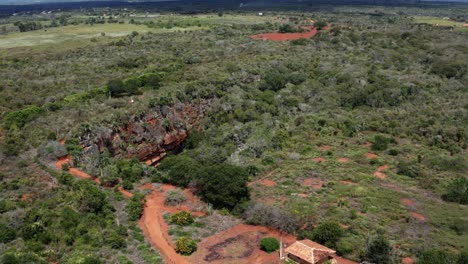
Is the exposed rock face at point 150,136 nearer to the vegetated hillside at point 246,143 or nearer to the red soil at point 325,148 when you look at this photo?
the vegetated hillside at point 246,143

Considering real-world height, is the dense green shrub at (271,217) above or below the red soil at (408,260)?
above

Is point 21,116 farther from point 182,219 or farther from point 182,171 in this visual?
point 182,219

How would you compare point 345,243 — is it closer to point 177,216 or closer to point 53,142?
point 177,216

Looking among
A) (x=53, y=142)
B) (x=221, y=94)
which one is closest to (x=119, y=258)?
(x=53, y=142)

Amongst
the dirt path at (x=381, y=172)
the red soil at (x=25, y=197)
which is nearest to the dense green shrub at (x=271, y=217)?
the dirt path at (x=381, y=172)

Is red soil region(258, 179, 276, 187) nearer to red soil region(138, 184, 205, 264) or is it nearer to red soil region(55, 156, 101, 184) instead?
red soil region(138, 184, 205, 264)

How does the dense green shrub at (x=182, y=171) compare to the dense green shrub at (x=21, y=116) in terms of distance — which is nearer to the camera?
the dense green shrub at (x=182, y=171)

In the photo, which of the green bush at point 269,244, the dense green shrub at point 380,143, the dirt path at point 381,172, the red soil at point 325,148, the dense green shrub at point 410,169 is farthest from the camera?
the red soil at point 325,148
